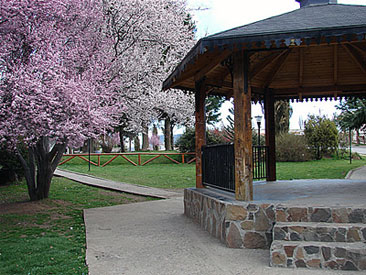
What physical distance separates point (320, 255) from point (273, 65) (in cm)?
523

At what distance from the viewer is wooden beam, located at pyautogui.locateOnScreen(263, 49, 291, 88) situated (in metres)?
8.50

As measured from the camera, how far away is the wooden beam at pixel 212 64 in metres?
6.43

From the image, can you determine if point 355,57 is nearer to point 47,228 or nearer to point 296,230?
point 296,230

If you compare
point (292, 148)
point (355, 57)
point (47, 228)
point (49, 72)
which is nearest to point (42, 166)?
point (47, 228)

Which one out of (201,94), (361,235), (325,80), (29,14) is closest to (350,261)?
(361,235)

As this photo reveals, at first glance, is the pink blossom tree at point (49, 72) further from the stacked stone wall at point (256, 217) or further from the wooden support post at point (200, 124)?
the stacked stone wall at point (256, 217)

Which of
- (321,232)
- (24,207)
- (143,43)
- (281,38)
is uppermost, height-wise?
(143,43)

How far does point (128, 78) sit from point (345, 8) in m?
6.60

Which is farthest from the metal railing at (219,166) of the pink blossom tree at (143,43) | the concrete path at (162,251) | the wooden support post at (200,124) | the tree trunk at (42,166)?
the tree trunk at (42,166)

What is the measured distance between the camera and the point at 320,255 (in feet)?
15.0

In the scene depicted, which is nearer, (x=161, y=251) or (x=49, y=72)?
(x=161, y=251)

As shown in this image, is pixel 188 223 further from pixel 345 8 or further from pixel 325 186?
pixel 345 8

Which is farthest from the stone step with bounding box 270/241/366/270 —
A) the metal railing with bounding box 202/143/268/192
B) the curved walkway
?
the metal railing with bounding box 202/143/268/192

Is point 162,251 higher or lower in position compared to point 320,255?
lower
